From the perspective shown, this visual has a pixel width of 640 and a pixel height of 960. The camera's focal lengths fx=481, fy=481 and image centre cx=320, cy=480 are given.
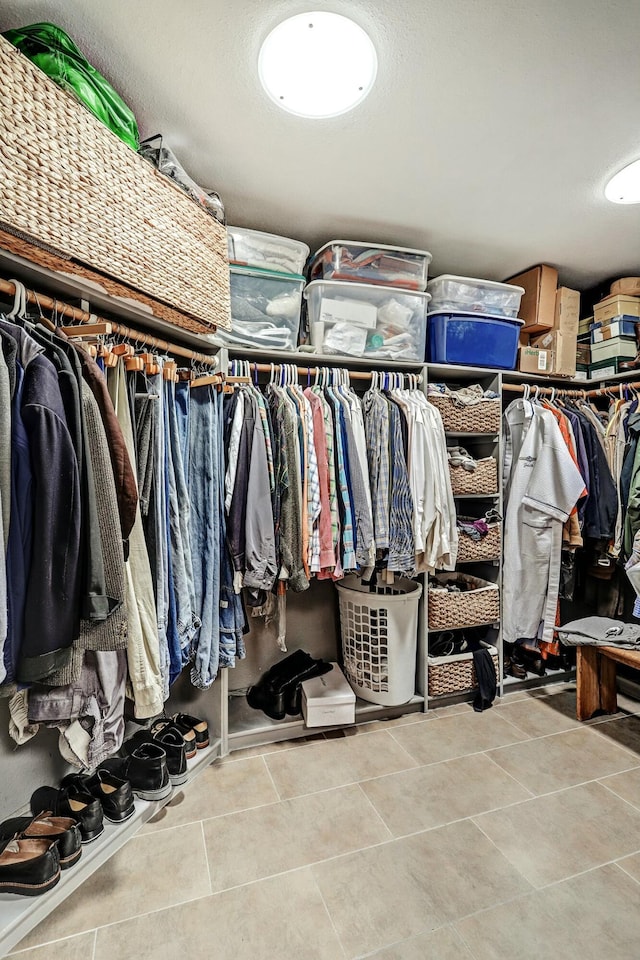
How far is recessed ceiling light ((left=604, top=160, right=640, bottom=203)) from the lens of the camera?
1901mm

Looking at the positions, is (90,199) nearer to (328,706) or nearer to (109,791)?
(109,791)

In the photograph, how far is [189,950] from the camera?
1273mm

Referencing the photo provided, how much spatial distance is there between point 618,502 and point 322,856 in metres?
2.31

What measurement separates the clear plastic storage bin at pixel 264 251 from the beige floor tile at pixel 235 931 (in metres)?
2.33

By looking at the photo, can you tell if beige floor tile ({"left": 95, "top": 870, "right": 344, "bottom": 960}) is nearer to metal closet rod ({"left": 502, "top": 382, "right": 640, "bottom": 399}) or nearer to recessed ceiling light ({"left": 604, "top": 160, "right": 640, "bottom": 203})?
metal closet rod ({"left": 502, "top": 382, "right": 640, "bottom": 399})

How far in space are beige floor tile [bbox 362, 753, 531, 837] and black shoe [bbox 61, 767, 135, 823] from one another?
0.90 metres

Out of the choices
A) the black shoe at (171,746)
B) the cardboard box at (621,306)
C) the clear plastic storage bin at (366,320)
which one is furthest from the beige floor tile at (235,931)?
the cardboard box at (621,306)

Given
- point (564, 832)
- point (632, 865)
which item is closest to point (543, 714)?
point (564, 832)

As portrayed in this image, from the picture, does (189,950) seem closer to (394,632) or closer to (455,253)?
(394,632)

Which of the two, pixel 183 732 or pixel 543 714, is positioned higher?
pixel 183 732

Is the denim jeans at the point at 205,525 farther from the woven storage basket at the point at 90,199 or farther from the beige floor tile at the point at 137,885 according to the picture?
the beige floor tile at the point at 137,885

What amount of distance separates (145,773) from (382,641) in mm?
1197

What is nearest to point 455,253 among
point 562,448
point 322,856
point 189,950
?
point 562,448

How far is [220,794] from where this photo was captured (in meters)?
1.90
